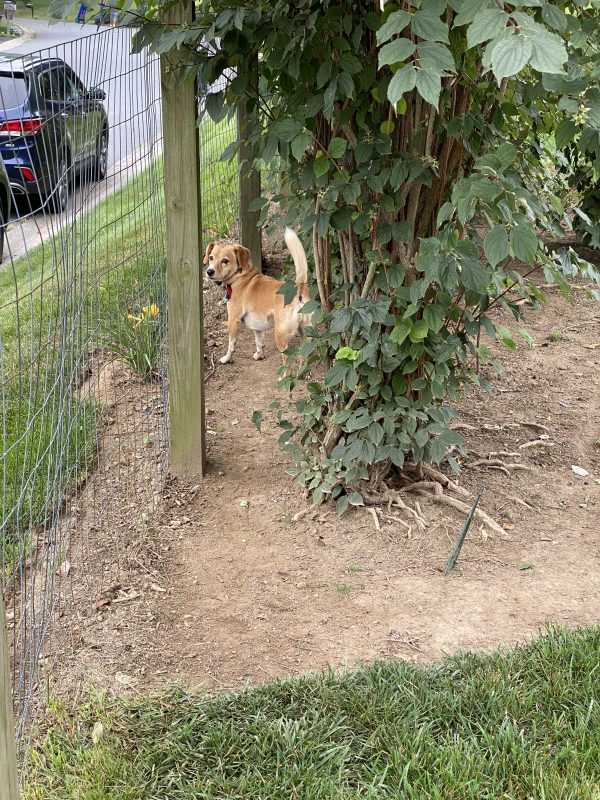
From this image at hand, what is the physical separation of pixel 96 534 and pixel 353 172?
1900mm

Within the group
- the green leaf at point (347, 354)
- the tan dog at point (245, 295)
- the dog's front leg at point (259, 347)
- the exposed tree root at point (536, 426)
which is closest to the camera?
the green leaf at point (347, 354)

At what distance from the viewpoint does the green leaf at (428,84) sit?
1.82 metres

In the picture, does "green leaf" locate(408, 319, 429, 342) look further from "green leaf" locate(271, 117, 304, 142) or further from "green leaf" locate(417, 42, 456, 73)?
"green leaf" locate(417, 42, 456, 73)

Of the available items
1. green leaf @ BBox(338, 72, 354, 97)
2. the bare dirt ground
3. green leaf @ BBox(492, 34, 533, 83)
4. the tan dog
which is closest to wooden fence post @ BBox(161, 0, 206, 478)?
the bare dirt ground

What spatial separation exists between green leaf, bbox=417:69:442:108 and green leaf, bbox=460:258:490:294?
4.47 feet

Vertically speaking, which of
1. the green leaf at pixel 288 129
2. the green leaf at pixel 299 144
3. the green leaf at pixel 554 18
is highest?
the green leaf at pixel 554 18

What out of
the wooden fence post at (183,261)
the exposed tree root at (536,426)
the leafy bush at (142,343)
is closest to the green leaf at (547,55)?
the wooden fence post at (183,261)

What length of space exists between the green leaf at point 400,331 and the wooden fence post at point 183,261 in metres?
0.99

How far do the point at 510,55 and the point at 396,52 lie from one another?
0.31m

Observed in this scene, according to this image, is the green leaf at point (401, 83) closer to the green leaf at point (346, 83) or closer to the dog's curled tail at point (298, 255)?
the green leaf at point (346, 83)

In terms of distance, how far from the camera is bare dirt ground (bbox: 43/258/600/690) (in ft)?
10.6

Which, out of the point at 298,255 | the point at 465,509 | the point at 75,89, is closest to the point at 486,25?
the point at 75,89

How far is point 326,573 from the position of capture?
12.1 feet

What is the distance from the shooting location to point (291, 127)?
3.30 meters
